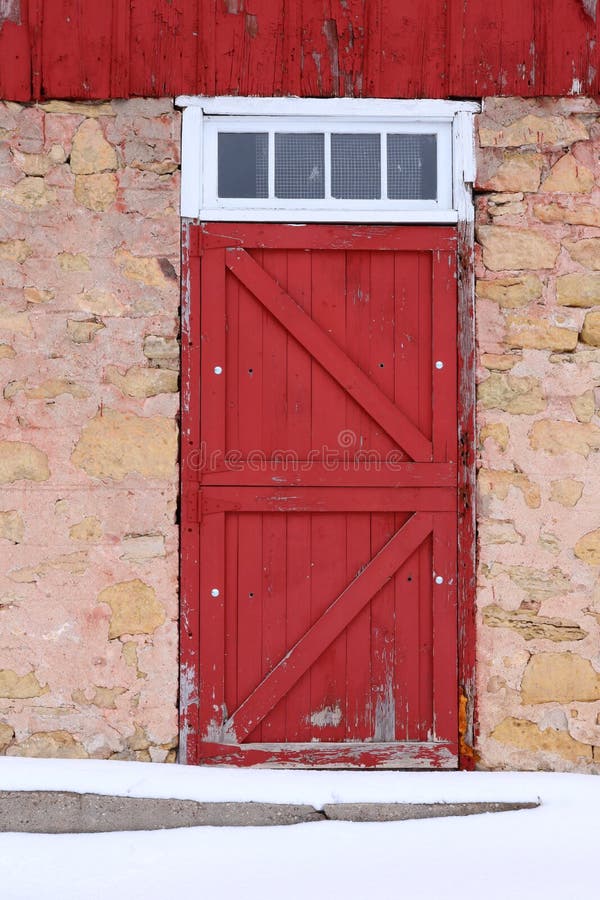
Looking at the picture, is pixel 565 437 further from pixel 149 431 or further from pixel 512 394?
pixel 149 431

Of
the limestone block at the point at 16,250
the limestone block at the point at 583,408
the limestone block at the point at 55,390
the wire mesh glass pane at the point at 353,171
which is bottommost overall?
the limestone block at the point at 583,408

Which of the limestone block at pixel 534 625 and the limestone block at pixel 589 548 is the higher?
the limestone block at pixel 589 548

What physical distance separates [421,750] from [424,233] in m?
2.54

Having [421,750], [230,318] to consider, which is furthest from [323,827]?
[230,318]

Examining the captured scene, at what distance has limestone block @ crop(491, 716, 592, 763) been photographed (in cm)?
390

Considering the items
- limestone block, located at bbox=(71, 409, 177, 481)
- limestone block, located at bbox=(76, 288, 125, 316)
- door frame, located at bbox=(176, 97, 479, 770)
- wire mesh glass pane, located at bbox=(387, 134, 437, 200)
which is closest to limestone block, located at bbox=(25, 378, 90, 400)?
limestone block, located at bbox=(71, 409, 177, 481)

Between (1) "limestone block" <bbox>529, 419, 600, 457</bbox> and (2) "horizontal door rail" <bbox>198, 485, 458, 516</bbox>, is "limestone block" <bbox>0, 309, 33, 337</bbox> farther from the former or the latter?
(1) "limestone block" <bbox>529, 419, 600, 457</bbox>

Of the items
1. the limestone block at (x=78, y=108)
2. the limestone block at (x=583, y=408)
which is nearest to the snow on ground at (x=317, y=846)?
the limestone block at (x=583, y=408)

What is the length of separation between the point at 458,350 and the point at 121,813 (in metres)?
2.65

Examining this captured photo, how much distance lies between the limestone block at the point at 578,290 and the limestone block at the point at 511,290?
0.36 ft

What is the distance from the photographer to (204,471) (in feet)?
12.9

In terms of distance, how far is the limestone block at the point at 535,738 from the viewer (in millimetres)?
3904

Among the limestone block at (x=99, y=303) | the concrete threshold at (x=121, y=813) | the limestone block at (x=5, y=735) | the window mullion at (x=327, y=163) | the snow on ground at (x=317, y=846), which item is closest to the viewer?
the snow on ground at (x=317, y=846)

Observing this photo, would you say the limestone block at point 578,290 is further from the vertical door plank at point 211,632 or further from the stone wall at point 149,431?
the vertical door plank at point 211,632
